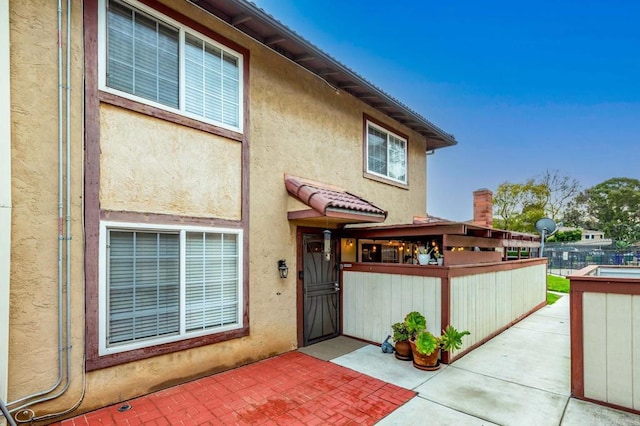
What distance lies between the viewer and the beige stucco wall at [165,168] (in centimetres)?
468

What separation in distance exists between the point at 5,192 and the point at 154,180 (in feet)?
5.66

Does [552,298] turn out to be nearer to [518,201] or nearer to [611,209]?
[518,201]

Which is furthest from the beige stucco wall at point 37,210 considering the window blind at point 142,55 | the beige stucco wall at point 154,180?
the window blind at point 142,55

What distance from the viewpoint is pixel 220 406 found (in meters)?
4.64

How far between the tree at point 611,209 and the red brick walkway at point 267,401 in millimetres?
53936

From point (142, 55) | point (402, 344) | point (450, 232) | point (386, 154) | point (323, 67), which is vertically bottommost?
point (402, 344)

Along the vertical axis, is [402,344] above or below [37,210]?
below

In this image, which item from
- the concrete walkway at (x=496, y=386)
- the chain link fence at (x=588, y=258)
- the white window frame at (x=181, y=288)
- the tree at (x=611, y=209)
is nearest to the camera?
the concrete walkway at (x=496, y=386)

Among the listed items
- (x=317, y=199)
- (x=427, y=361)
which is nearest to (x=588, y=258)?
(x=427, y=361)

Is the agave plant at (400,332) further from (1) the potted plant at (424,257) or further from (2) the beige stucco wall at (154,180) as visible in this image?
(2) the beige stucco wall at (154,180)

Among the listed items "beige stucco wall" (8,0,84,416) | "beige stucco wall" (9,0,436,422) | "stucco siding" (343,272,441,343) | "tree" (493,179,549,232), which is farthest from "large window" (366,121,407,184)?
"tree" (493,179,549,232)

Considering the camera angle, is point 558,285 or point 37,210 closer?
point 37,210

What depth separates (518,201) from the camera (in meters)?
29.7

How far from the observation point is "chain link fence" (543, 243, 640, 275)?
1915 cm
